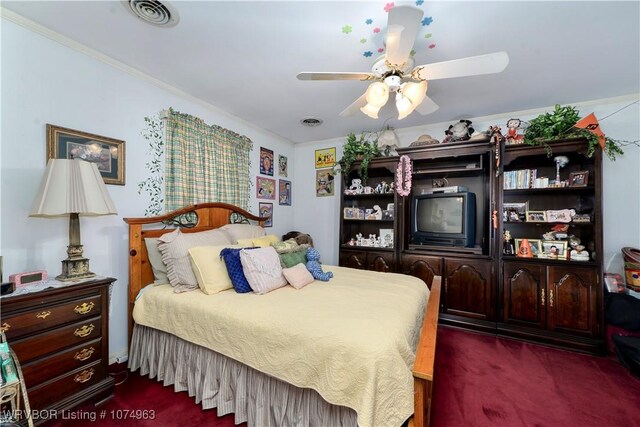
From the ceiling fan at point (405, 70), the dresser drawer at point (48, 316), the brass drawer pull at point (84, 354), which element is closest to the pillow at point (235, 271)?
the dresser drawer at point (48, 316)

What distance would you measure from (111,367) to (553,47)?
4193 millimetres

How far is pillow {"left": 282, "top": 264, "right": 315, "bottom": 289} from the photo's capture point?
2084 mm

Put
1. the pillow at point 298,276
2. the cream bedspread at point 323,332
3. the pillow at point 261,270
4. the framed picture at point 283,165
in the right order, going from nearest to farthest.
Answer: the cream bedspread at point 323,332 < the pillow at point 261,270 < the pillow at point 298,276 < the framed picture at point 283,165

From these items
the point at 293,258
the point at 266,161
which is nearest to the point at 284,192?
the point at 266,161

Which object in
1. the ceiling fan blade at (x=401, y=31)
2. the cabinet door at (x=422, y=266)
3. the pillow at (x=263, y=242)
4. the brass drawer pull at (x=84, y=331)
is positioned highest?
the ceiling fan blade at (x=401, y=31)

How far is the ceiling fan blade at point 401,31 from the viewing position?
1.20 meters

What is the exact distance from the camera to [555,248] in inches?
106

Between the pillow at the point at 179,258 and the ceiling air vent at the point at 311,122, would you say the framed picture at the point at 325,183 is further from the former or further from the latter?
the pillow at the point at 179,258

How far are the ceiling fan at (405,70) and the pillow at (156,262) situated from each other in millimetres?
1756

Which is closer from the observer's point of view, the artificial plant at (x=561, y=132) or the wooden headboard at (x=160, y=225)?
the wooden headboard at (x=160, y=225)

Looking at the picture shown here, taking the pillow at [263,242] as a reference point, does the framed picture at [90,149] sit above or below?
above

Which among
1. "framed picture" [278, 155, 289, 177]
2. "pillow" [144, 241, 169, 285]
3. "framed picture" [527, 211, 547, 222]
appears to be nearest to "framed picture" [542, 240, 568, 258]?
"framed picture" [527, 211, 547, 222]

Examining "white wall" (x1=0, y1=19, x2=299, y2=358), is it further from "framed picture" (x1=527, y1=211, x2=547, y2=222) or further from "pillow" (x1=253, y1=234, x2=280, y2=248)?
"framed picture" (x1=527, y1=211, x2=547, y2=222)

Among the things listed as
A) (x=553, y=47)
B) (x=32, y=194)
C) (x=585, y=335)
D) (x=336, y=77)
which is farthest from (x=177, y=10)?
(x=585, y=335)
